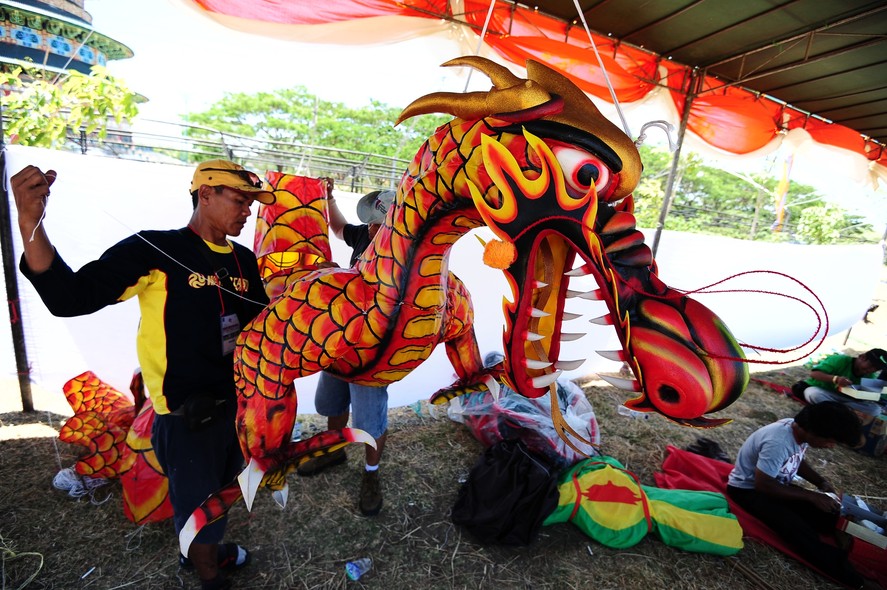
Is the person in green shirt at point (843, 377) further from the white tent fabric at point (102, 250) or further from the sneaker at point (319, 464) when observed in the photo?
the sneaker at point (319, 464)

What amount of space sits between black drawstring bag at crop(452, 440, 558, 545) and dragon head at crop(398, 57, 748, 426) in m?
1.27

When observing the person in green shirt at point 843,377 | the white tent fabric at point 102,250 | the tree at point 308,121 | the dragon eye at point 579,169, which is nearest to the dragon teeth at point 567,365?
the dragon eye at point 579,169

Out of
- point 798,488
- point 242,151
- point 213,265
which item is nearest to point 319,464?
point 213,265

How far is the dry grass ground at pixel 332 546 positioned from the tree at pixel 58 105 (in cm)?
145

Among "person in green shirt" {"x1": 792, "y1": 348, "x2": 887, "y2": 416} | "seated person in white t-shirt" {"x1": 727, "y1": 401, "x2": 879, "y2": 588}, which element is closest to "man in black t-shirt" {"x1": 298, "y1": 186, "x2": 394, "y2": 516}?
"seated person in white t-shirt" {"x1": 727, "y1": 401, "x2": 879, "y2": 588}

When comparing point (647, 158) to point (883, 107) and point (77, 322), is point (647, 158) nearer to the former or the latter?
point (883, 107)

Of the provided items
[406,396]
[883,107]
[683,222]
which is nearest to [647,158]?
[683,222]

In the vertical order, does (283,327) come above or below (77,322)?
above

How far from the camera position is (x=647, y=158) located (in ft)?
63.3

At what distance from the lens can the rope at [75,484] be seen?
1.87m

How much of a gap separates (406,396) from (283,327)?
2.13m

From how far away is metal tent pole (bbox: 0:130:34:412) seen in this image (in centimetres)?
206

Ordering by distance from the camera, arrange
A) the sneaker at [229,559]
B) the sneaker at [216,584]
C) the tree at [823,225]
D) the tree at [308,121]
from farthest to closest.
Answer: the tree at [308,121]
the tree at [823,225]
the sneaker at [229,559]
the sneaker at [216,584]

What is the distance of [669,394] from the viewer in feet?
2.45
